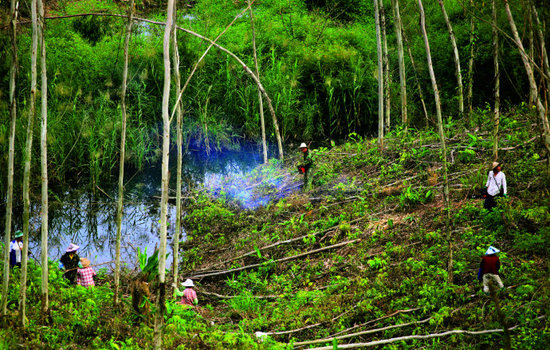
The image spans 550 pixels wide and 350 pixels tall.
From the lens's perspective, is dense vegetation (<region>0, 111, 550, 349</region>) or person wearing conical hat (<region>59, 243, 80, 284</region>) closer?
dense vegetation (<region>0, 111, 550, 349</region>)

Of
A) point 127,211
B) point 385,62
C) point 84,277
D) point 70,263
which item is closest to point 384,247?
point 84,277

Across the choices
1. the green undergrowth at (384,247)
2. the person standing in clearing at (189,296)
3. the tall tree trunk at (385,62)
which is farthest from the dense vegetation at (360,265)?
the tall tree trunk at (385,62)

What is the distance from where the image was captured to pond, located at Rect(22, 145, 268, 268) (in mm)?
8570

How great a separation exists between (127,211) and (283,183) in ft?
11.4

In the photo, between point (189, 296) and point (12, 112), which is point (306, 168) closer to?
point (189, 296)

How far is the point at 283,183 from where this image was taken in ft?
32.7

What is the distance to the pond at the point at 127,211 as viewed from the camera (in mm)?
8570

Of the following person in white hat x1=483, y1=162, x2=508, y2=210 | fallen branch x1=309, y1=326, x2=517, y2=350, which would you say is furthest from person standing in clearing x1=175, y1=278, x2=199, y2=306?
person in white hat x1=483, y1=162, x2=508, y2=210

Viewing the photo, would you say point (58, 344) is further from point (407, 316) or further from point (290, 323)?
point (407, 316)

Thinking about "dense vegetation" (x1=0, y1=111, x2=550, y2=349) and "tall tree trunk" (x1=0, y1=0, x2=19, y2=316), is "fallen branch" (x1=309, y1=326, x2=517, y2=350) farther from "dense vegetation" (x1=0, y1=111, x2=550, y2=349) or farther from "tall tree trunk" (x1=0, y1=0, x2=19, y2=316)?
"tall tree trunk" (x1=0, y1=0, x2=19, y2=316)

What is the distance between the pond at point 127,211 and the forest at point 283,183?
59 millimetres

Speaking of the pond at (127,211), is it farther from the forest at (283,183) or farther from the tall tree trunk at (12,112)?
the tall tree trunk at (12,112)

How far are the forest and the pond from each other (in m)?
0.06

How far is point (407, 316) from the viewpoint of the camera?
4.88 metres
